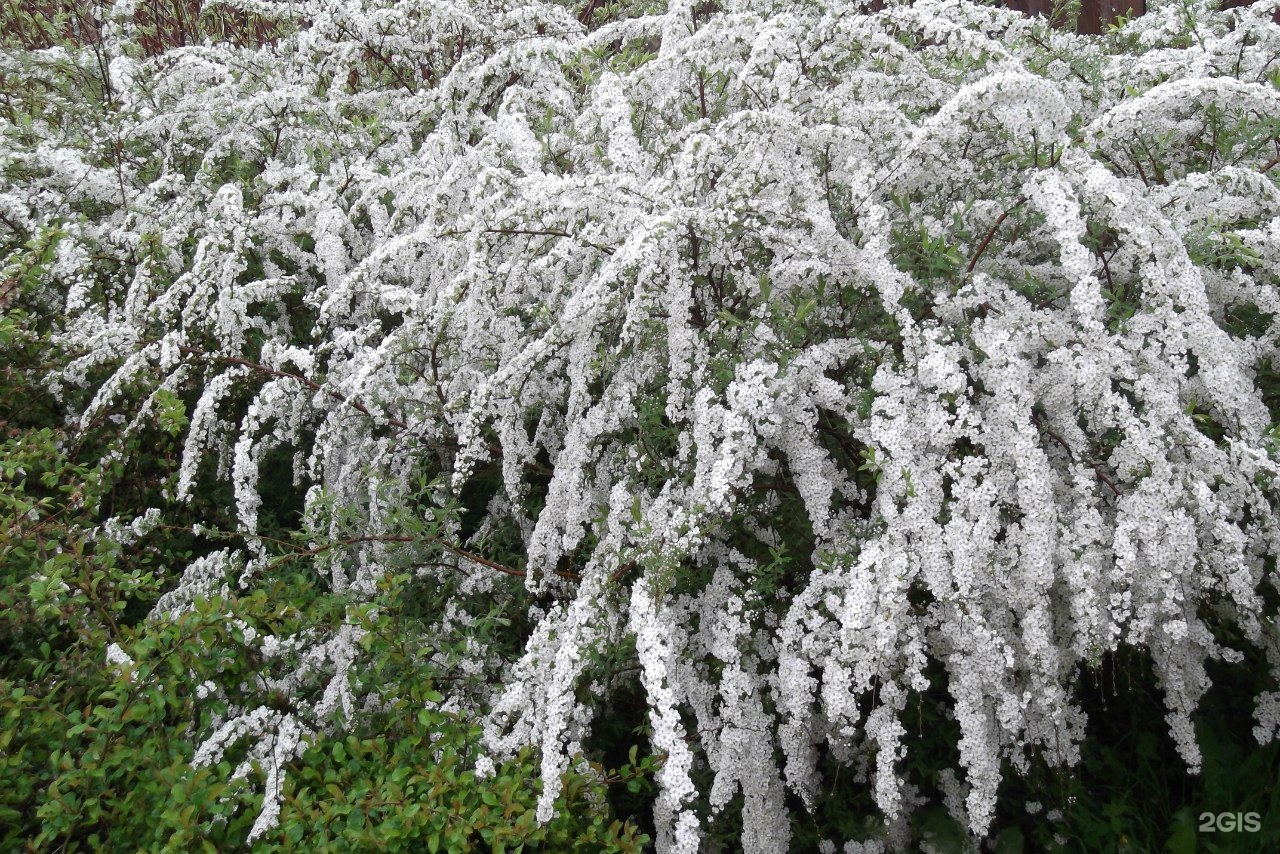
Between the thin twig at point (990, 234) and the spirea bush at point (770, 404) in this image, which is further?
the thin twig at point (990, 234)

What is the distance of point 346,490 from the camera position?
2.73m

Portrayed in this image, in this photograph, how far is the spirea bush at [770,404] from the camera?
189 centimetres

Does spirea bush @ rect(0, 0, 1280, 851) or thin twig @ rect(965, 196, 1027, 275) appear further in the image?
thin twig @ rect(965, 196, 1027, 275)

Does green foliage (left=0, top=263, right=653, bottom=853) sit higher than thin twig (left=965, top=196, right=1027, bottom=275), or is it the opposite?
thin twig (left=965, top=196, right=1027, bottom=275)

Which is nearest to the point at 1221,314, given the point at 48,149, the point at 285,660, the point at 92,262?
the point at 285,660

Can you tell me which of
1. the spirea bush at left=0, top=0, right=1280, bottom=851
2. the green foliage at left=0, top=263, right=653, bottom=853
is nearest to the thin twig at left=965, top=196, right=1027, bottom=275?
the spirea bush at left=0, top=0, right=1280, bottom=851

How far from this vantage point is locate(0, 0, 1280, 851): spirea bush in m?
1.89

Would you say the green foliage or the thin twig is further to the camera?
the thin twig

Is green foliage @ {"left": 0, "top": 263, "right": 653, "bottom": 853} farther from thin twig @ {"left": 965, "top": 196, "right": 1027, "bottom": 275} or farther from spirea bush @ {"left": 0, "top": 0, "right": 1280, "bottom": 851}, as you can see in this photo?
thin twig @ {"left": 965, "top": 196, "right": 1027, "bottom": 275}

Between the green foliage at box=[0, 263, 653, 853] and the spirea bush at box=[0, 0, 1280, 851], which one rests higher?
the spirea bush at box=[0, 0, 1280, 851]

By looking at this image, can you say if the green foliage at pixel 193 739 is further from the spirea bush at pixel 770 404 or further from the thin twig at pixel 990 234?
the thin twig at pixel 990 234

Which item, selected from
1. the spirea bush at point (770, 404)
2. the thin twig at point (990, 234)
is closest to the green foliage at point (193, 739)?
the spirea bush at point (770, 404)

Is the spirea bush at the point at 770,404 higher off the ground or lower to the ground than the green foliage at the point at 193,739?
higher

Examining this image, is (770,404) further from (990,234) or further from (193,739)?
(193,739)
